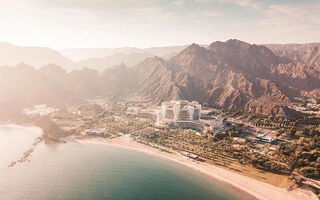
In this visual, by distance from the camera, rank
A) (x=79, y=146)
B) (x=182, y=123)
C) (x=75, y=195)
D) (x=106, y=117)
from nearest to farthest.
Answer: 1. (x=75, y=195)
2. (x=79, y=146)
3. (x=182, y=123)
4. (x=106, y=117)

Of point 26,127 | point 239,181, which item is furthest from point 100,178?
point 26,127

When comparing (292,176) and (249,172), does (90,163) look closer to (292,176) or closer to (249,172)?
(249,172)

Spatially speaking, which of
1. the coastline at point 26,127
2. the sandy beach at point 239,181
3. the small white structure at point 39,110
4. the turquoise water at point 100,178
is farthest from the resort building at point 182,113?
the small white structure at point 39,110

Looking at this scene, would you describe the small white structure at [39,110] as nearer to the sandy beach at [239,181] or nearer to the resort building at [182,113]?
the resort building at [182,113]

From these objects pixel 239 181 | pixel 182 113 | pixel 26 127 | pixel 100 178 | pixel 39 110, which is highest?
pixel 182 113

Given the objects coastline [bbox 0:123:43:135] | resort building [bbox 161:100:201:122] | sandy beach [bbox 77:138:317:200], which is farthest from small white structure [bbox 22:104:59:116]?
sandy beach [bbox 77:138:317:200]

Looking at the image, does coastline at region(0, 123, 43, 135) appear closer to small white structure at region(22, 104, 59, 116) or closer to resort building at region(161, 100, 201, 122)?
small white structure at region(22, 104, 59, 116)

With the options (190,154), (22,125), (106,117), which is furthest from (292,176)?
(22,125)

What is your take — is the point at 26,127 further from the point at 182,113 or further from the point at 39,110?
the point at 182,113
